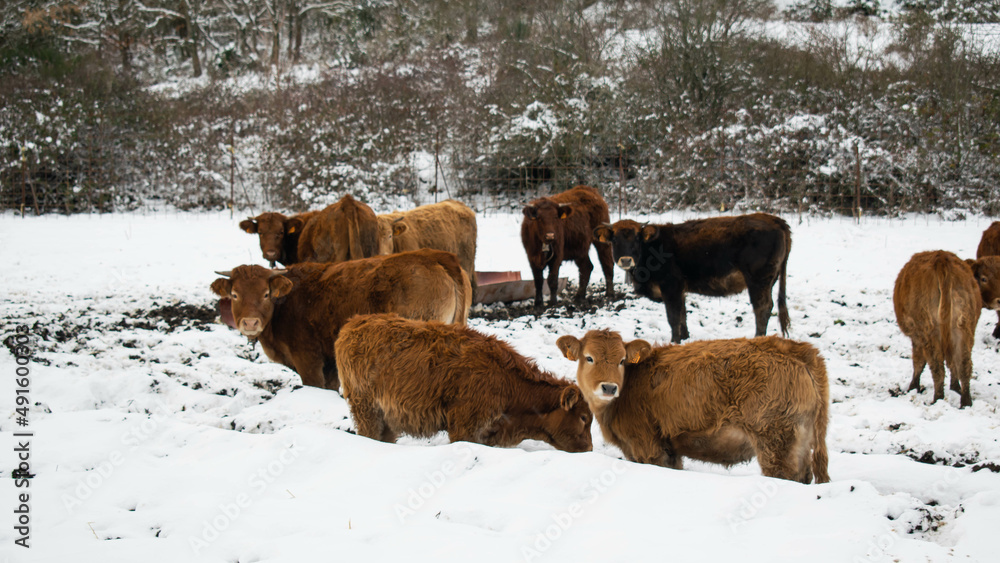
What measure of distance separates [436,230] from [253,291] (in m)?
4.84

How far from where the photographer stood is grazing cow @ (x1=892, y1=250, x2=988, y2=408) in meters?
5.93

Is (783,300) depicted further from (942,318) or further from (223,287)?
(223,287)

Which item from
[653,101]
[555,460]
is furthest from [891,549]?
[653,101]

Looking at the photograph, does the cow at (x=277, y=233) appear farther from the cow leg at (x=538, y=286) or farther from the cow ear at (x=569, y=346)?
the cow ear at (x=569, y=346)

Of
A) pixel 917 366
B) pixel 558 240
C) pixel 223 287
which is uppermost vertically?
pixel 558 240

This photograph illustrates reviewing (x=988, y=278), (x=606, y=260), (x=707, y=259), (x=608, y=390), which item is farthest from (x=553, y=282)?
(x=608, y=390)

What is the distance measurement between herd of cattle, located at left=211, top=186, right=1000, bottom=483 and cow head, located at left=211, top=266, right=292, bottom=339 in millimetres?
12

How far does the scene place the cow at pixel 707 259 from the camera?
787 centimetres

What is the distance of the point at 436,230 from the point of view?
34.2ft

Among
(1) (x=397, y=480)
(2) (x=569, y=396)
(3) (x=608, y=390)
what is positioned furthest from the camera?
(2) (x=569, y=396)

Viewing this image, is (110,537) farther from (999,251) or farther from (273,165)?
(273,165)

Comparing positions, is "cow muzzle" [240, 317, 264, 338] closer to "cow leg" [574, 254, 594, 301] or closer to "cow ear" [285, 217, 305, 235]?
"cow ear" [285, 217, 305, 235]

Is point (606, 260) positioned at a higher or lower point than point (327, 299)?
lower

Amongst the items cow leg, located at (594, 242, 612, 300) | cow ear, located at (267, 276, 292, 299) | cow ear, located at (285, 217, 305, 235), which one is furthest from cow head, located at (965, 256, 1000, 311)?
cow ear, located at (285, 217, 305, 235)
